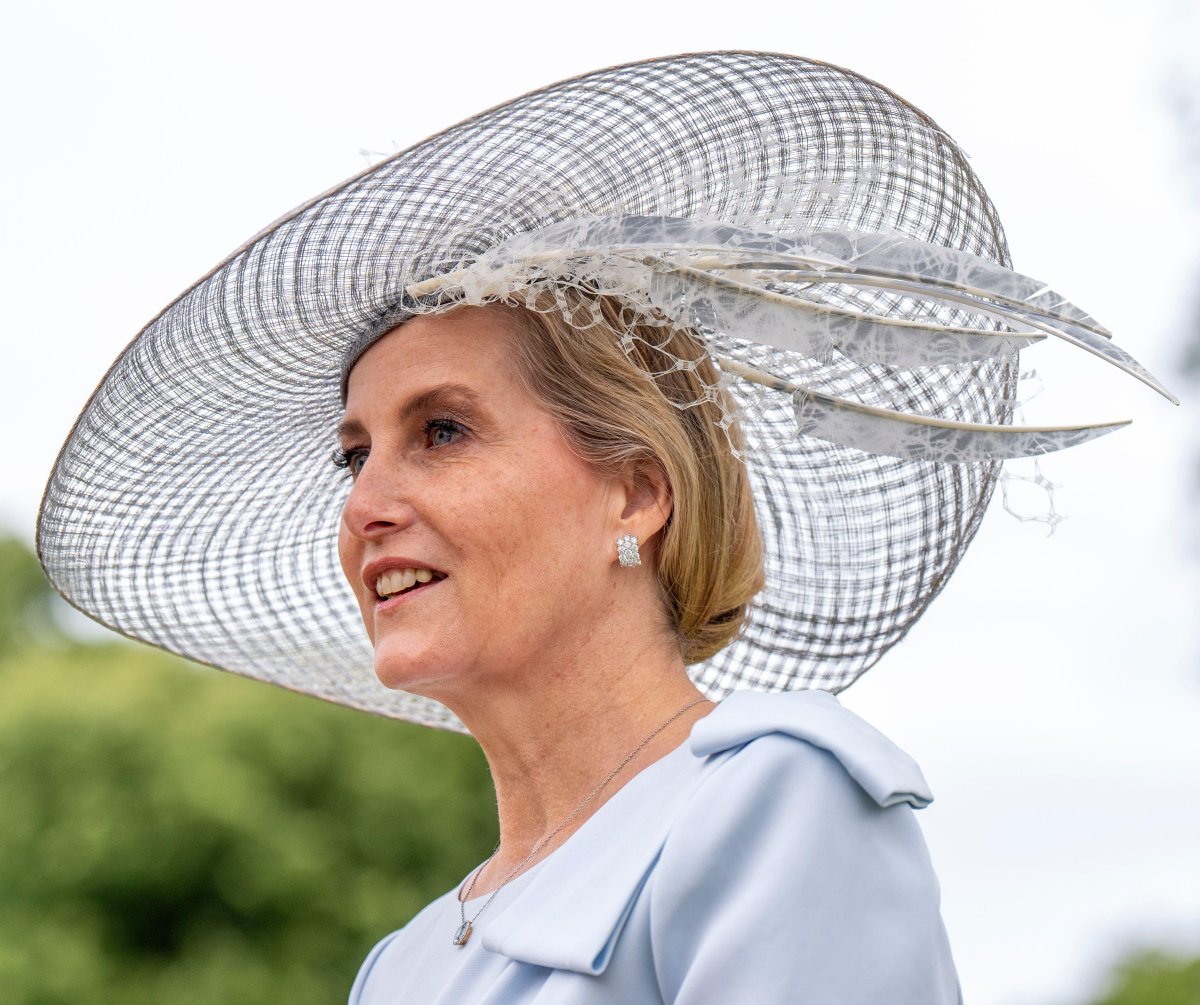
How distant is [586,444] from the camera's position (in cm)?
212

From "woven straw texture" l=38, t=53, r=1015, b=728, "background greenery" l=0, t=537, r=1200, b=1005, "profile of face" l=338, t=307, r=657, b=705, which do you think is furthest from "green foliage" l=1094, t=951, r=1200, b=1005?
"profile of face" l=338, t=307, r=657, b=705

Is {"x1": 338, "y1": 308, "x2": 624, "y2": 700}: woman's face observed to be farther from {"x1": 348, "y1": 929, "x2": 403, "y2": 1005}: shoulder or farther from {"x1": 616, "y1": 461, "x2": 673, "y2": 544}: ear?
{"x1": 348, "y1": 929, "x2": 403, "y2": 1005}: shoulder

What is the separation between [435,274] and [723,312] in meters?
0.45

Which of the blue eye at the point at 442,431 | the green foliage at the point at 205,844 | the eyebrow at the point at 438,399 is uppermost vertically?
the eyebrow at the point at 438,399

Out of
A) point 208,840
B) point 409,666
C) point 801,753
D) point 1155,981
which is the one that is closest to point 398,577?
point 409,666

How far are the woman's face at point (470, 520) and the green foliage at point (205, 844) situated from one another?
11272mm

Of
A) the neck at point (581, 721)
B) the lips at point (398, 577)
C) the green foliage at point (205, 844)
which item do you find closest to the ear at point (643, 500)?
the neck at point (581, 721)

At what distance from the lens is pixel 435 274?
7.04ft

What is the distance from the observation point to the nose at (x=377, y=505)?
209 centimetres

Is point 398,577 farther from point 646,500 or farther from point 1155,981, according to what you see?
point 1155,981

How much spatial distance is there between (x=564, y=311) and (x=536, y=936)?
80cm

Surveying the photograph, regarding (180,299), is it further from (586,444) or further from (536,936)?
(536,936)

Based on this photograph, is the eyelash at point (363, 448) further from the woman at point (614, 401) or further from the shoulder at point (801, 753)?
the shoulder at point (801, 753)

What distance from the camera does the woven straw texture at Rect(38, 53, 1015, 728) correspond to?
2.03 metres
